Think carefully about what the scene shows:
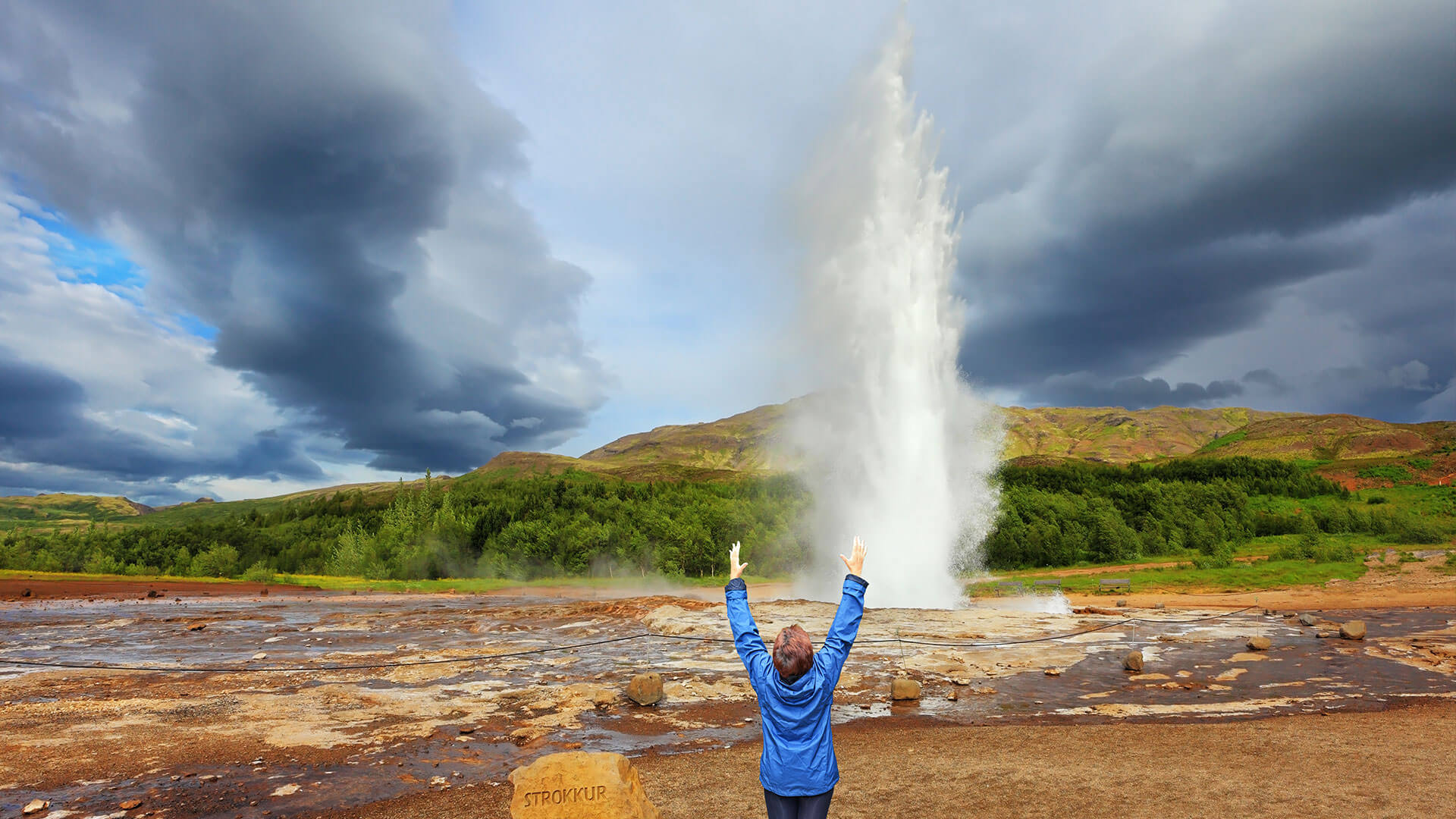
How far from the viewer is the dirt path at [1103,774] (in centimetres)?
726

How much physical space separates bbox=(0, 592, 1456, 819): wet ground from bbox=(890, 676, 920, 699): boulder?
0.34 meters

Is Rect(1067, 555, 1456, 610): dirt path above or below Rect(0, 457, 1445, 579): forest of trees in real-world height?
below

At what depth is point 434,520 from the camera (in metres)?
79.3

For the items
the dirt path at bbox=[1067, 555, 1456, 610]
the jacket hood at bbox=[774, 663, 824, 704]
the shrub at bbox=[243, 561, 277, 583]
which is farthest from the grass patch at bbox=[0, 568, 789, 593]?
the jacket hood at bbox=[774, 663, 824, 704]

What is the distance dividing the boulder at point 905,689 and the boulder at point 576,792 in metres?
8.88

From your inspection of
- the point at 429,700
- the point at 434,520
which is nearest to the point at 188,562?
the point at 434,520

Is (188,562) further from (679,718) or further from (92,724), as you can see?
(679,718)

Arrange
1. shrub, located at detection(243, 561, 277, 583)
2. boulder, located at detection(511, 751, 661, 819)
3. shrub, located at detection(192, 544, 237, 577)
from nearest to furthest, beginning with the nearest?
1. boulder, located at detection(511, 751, 661, 819)
2. shrub, located at detection(243, 561, 277, 583)
3. shrub, located at detection(192, 544, 237, 577)

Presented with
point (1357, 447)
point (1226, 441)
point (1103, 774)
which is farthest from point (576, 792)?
point (1226, 441)

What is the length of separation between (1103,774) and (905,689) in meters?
5.41

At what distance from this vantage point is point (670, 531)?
71.1 m

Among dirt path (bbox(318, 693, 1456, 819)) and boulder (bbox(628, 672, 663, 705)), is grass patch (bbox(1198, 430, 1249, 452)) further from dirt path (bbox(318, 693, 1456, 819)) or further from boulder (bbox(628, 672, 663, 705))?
boulder (bbox(628, 672, 663, 705))

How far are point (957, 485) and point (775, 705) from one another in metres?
29.8

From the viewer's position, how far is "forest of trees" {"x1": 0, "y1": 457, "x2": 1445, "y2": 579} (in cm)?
5900
